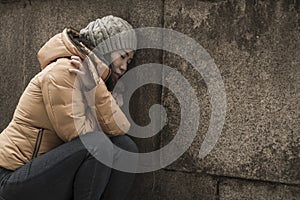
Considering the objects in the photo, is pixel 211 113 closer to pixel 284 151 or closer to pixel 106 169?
pixel 284 151

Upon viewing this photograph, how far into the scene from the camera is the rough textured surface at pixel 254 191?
10.6ft

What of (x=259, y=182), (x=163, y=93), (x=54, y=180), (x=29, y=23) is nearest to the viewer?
(x=54, y=180)

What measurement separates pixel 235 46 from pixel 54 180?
1.37 meters

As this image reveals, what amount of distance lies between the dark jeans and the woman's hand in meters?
0.29

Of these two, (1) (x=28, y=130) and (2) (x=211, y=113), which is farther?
(2) (x=211, y=113)

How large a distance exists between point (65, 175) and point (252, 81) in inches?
49.8

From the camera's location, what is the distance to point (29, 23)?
423 centimetres

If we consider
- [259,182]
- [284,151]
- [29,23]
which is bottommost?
[259,182]

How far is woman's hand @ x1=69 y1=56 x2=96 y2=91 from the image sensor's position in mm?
3113

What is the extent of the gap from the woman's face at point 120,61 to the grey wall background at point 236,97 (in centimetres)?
16

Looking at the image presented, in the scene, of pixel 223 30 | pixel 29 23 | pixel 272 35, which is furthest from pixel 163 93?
pixel 29 23

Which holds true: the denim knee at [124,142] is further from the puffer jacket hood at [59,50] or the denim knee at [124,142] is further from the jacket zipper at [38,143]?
the puffer jacket hood at [59,50]

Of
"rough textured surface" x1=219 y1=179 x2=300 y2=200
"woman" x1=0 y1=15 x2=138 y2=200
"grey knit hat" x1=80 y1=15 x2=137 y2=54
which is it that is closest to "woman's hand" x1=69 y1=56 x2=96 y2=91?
"woman" x1=0 y1=15 x2=138 y2=200

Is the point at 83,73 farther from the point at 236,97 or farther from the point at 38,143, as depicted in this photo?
the point at 236,97
